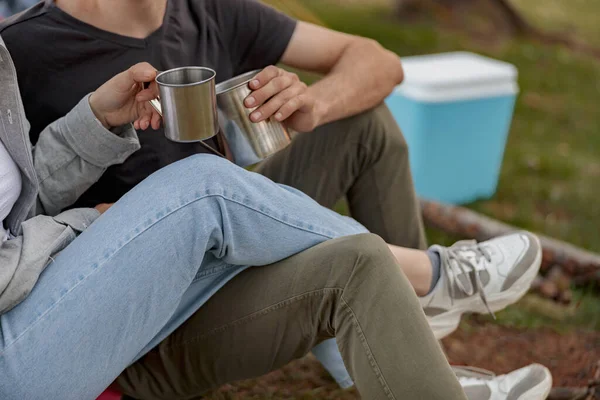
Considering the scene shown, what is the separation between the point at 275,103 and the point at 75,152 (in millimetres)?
463

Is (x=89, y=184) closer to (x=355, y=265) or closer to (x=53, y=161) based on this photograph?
(x=53, y=161)

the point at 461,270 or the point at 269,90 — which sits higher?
the point at 269,90

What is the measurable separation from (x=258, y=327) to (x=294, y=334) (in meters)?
0.08

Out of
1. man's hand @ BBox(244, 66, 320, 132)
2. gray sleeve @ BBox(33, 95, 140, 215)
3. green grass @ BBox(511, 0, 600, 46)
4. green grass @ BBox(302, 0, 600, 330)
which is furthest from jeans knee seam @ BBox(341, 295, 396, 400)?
green grass @ BBox(511, 0, 600, 46)

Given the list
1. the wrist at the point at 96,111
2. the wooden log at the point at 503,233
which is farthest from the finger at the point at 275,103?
the wooden log at the point at 503,233

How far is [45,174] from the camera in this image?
1.57 meters

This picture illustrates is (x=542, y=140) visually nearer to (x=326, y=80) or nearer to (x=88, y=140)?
(x=326, y=80)

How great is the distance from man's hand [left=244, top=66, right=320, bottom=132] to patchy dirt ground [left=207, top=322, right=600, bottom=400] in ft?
2.57

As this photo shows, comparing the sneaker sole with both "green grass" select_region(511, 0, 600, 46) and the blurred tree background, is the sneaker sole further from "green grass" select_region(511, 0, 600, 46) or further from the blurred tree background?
"green grass" select_region(511, 0, 600, 46)

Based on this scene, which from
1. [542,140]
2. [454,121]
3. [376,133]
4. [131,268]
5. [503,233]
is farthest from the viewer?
[542,140]

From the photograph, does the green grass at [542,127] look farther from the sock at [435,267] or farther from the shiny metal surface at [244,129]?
the shiny metal surface at [244,129]

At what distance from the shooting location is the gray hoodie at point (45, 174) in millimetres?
A: 1272

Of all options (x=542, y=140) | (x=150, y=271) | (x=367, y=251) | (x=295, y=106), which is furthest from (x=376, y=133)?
(x=542, y=140)

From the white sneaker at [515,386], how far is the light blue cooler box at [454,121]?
1.65 metres
